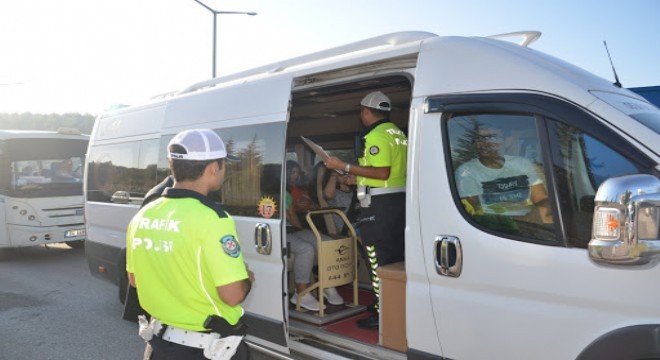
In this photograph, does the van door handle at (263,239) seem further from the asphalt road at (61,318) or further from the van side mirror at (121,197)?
the van side mirror at (121,197)

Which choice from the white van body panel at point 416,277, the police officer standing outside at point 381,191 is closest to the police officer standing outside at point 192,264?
the white van body panel at point 416,277

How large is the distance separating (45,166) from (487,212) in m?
9.62

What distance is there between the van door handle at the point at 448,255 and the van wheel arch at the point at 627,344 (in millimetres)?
703

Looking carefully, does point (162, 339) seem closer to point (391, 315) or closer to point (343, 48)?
point (391, 315)

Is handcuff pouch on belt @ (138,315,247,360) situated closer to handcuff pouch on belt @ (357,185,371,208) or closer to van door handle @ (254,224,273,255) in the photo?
van door handle @ (254,224,273,255)

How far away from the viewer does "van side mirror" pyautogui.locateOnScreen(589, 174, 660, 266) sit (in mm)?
1963

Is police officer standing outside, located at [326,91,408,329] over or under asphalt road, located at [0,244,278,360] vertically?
over

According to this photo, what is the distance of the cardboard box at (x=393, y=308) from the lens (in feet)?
10.6

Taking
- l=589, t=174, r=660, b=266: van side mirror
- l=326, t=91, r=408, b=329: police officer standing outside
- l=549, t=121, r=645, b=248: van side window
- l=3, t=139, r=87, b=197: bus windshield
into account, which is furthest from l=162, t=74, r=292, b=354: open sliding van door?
l=3, t=139, r=87, b=197: bus windshield

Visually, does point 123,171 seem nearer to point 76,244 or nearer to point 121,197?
point 121,197

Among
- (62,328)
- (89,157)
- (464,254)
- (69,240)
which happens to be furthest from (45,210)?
(464,254)

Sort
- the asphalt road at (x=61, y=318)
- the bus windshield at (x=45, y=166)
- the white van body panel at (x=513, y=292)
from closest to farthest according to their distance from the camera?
the white van body panel at (x=513, y=292), the asphalt road at (x=61, y=318), the bus windshield at (x=45, y=166)

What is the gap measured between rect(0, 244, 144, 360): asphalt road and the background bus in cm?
73

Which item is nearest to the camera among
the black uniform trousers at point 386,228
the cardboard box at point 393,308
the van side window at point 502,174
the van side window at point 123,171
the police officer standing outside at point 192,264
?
the police officer standing outside at point 192,264
